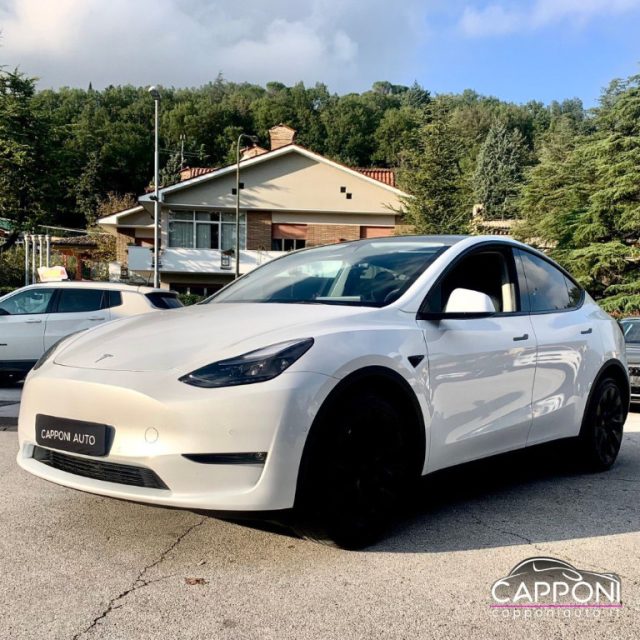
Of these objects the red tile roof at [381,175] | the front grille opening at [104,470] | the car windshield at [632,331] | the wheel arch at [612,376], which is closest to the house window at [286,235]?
the red tile roof at [381,175]

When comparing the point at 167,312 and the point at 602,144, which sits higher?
the point at 602,144

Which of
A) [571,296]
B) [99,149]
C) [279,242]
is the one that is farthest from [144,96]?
[571,296]

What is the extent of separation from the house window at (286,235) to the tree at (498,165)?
44.8 m

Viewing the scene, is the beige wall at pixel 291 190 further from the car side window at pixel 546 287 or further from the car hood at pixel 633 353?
the car side window at pixel 546 287

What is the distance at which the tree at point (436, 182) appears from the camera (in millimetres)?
32125

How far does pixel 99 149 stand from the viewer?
75.5 metres

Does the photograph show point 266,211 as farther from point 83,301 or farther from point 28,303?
point 28,303

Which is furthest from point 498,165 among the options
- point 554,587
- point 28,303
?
point 554,587

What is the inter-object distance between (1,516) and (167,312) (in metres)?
1.43

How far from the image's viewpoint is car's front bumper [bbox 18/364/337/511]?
278 cm

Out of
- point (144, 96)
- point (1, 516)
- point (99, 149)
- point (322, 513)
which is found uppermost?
point (144, 96)

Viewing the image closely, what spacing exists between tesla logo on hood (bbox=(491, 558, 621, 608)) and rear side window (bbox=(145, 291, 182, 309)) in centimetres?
818

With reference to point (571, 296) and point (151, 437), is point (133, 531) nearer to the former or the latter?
point (151, 437)

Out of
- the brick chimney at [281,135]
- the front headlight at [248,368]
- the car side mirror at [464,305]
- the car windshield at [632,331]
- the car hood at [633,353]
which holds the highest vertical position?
the brick chimney at [281,135]
